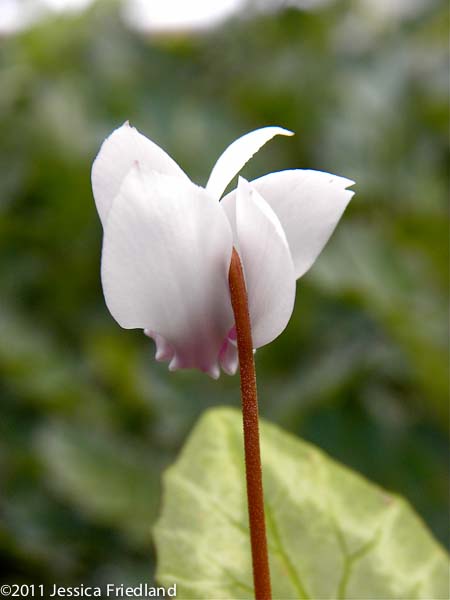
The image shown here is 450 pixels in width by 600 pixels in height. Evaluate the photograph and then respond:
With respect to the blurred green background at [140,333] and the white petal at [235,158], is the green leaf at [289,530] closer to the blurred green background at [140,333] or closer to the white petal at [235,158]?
the white petal at [235,158]

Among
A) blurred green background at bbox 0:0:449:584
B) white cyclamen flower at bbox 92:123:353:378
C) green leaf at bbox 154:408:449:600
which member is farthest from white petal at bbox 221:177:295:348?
blurred green background at bbox 0:0:449:584

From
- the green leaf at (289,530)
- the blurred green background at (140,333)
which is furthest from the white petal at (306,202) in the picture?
the blurred green background at (140,333)

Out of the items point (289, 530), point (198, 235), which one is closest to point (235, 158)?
point (198, 235)

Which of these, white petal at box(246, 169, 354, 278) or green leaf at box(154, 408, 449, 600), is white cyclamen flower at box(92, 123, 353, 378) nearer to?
white petal at box(246, 169, 354, 278)

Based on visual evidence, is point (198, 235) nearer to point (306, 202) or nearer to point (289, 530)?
point (306, 202)

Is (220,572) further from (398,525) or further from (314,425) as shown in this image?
(314,425)

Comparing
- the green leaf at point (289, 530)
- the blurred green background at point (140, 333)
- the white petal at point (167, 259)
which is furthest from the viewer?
the blurred green background at point (140, 333)

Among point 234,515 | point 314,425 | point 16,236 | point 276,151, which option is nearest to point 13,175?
point 16,236
